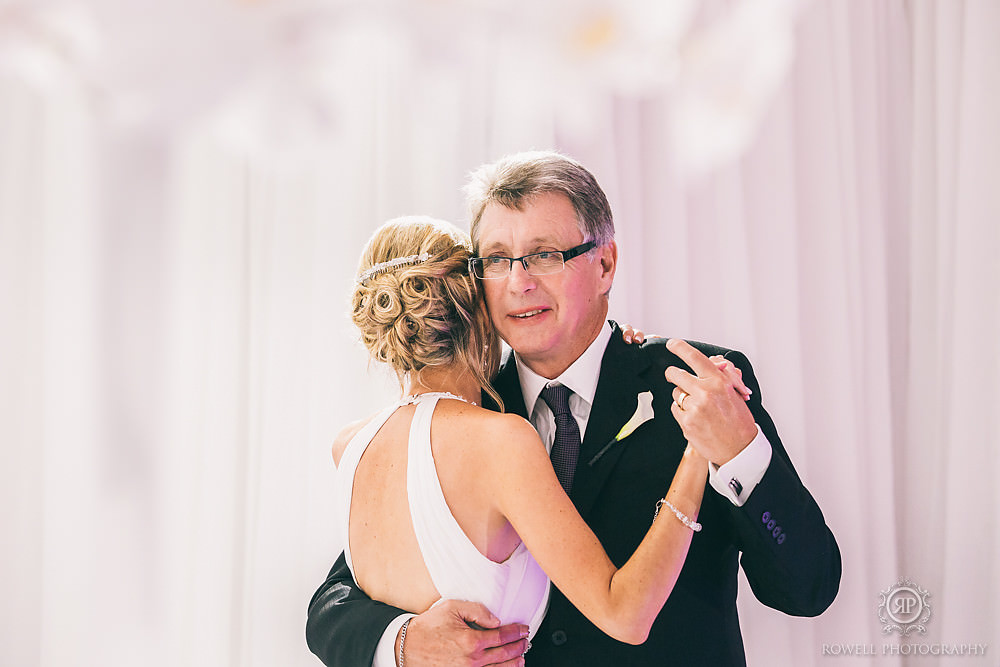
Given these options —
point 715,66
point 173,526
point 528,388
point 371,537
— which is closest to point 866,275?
point 715,66

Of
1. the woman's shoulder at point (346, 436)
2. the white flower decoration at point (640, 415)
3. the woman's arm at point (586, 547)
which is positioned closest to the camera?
the woman's arm at point (586, 547)

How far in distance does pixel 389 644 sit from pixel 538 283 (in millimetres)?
705

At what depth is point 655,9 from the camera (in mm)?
2471

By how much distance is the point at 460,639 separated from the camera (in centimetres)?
133

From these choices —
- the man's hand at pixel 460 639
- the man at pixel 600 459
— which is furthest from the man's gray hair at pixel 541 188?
the man's hand at pixel 460 639

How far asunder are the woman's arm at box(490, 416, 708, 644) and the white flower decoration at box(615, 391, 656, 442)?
0.59ft

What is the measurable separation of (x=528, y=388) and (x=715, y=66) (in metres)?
1.39

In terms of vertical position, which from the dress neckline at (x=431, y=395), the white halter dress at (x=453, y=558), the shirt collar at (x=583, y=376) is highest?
the shirt collar at (x=583, y=376)

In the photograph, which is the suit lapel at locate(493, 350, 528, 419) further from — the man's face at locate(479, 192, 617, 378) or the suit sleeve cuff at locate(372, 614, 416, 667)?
the suit sleeve cuff at locate(372, 614, 416, 667)

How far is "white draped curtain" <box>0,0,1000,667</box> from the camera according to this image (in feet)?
7.43

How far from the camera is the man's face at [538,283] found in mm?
1534

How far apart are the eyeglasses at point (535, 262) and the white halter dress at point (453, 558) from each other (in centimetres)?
27

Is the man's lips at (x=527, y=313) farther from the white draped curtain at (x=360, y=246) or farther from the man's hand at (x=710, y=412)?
the white draped curtain at (x=360, y=246)

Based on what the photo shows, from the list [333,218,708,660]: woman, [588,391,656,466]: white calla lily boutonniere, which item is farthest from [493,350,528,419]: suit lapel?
[588,391,656,466]: white calla lily boutonniere
